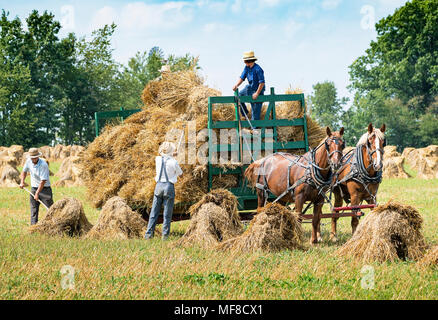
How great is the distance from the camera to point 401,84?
56188mm

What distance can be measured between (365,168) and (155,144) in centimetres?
416

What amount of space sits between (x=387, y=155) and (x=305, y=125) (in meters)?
24.4

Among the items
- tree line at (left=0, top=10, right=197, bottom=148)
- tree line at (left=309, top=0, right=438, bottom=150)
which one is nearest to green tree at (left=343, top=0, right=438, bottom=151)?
tree line at (left=309, top=0, right=438, bottom=150)

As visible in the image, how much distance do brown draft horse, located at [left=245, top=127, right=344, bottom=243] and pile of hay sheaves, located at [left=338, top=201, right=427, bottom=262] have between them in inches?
50.1

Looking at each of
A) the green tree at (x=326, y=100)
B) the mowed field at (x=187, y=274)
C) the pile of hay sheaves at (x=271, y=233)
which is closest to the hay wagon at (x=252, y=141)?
the pile of hay sheaves at (x=271, y=233)

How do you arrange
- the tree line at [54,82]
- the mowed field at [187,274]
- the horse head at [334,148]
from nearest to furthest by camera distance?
the mowed field at [187,274] < the horse head at [334,148] < the tree line at [54,82]

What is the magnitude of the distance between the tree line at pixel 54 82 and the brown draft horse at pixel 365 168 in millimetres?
43158

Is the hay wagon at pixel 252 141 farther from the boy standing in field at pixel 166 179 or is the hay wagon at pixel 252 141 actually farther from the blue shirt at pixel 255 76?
the boy standing in field at pixel 166 179

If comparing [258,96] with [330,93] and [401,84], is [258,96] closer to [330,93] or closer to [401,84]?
[401,84]

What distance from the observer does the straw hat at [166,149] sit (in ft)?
33.1

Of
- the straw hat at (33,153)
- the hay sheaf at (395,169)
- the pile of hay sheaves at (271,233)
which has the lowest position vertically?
the pile of hay sheaves at (271,233)

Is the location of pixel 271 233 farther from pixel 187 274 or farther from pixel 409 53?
pixel 409 53

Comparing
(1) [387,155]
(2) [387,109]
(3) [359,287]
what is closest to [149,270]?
(3) [359,287]
